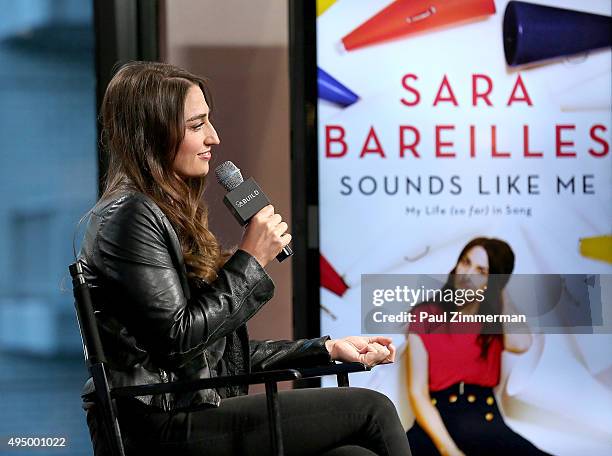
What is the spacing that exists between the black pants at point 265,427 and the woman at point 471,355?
1.70 meters

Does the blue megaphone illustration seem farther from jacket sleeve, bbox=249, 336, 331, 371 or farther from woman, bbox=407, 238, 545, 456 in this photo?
jacket sleeve, bbox=249, 336, 331, 371

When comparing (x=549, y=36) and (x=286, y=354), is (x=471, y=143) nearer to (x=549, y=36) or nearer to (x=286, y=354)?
(x=549, y=36)

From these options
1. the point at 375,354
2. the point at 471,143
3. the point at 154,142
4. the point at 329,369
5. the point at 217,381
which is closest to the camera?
the point at 217,381

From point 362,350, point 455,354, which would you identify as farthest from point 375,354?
point 455,354

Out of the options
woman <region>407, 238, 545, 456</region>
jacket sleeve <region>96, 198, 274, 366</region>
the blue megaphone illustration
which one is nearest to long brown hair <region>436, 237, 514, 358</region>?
woman <region>407, 238, 545, 456</region>

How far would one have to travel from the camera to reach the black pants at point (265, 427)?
2.12m

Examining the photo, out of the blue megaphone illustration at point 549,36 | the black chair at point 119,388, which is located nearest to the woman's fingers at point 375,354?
the black chair at point 119,388

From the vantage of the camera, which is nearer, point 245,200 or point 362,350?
point 245,200

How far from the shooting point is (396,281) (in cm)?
392

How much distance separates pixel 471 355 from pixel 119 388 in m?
2.03

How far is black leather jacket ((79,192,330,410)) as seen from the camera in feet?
6.88

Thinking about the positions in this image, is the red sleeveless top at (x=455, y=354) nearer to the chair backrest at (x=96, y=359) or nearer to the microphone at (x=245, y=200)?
the microphone at (x=245, y=200)

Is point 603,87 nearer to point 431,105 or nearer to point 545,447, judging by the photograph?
point 431,105

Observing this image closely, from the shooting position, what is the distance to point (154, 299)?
208cm
